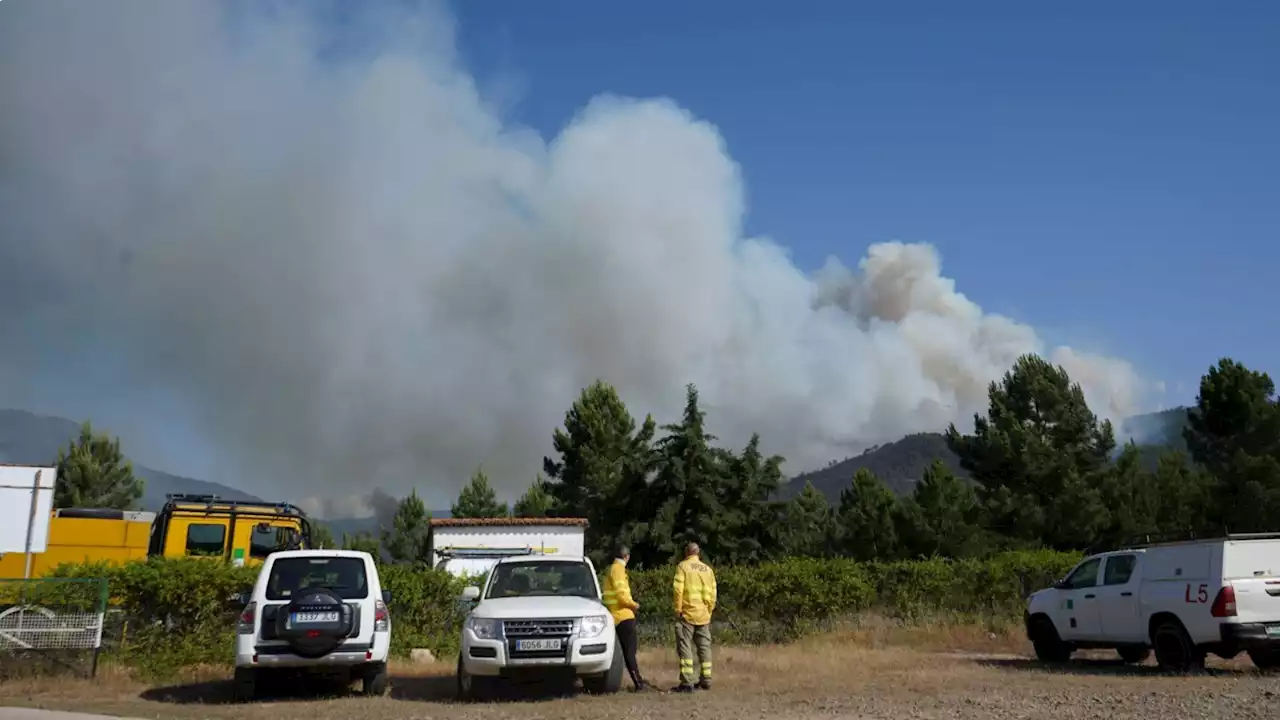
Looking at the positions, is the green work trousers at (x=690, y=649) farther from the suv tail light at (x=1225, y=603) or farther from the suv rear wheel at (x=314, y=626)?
the suv tail light at (x=1225, y=603)

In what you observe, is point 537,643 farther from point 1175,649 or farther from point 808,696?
point 1175,649

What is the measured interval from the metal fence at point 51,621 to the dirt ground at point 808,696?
0.42 meters

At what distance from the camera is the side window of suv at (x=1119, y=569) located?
15250 mm

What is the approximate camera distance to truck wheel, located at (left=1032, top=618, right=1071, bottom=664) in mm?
16750

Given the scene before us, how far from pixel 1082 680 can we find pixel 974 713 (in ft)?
13.2

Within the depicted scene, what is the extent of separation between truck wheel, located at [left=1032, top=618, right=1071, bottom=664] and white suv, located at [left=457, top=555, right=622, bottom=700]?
8.26 meters

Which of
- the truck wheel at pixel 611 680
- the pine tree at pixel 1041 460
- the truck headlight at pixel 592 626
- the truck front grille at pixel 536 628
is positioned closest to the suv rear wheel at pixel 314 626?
the truck front grille at pixel 536 628

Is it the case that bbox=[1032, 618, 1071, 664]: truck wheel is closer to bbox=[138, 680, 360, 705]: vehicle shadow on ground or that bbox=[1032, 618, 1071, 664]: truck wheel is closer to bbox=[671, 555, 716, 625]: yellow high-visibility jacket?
bbox=[671, 555, 716, 625]: yellow high-visibility jacket

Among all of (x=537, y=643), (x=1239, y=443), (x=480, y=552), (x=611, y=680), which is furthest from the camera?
(x=1239, y=443)

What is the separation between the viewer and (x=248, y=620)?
12352 mm

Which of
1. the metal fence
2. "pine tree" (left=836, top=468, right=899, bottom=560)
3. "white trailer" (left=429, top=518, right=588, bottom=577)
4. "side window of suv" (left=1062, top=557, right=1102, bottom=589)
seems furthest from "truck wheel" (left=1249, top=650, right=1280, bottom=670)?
"pine tree" (left=836, top=468, right=899, bottom=560)

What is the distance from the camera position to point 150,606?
1479 centimetres

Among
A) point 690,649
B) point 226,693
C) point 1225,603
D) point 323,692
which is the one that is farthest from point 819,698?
point 226,693

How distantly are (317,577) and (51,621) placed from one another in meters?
4.21
